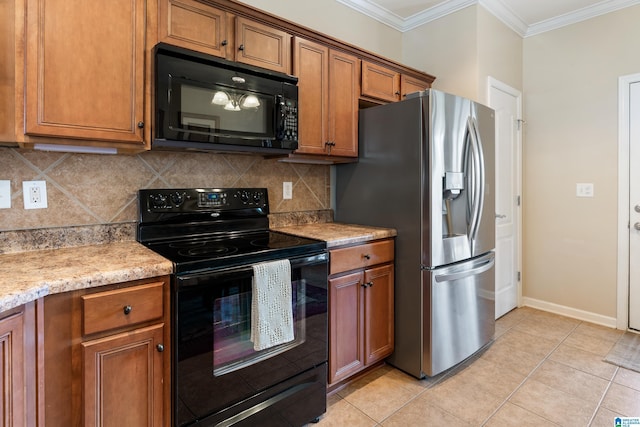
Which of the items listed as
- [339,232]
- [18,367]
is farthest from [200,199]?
[18,367]

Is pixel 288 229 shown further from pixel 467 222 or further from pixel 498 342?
pixel 498 342

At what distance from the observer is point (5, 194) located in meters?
1.52

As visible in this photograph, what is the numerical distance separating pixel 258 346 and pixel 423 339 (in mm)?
1096

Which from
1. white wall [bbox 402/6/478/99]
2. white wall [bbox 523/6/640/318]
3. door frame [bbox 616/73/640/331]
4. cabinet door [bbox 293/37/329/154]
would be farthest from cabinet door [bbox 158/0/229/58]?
door frame [bbox 616/73/640/331]

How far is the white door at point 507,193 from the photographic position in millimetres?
3139

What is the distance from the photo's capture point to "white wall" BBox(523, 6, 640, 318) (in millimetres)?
2959

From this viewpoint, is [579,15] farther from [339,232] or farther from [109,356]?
[109,356]

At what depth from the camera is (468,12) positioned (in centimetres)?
284

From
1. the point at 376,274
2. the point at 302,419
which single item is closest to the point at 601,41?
the point at 376,274

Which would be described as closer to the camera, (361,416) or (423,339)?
(361,416)

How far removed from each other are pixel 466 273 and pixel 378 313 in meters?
0.64

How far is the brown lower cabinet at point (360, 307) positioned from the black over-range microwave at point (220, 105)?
749 mm

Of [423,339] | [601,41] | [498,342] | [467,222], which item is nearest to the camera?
[423,339]

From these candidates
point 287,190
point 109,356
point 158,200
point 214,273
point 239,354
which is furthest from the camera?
point 287,190
